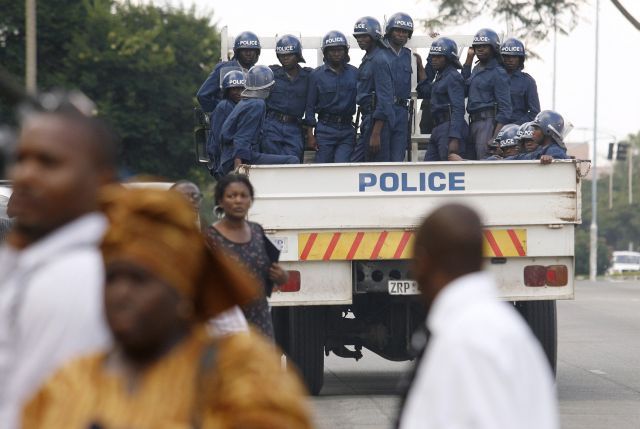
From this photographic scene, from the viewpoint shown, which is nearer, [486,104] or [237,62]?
[237,62]

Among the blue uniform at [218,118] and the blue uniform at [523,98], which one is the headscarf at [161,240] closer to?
the blue uniform at [218,118]

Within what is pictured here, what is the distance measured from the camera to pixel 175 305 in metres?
3.26

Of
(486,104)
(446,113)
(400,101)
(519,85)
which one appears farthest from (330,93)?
(519,85)

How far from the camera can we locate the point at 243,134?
13.3 metres

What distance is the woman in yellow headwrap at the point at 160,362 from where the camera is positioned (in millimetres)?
3119

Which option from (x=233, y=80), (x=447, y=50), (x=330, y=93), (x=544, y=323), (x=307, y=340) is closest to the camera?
(x=307, y=340)

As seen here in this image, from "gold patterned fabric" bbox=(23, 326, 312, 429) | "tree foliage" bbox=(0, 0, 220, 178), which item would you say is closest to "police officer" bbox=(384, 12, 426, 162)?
"gold patterned fabric" bbox=(23, 326, 312, 429)

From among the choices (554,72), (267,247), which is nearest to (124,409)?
(267,247)

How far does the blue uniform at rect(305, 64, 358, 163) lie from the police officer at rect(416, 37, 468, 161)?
2.83 ft

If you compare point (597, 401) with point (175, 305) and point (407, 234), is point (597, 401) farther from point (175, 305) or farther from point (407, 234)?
point (175, 305)

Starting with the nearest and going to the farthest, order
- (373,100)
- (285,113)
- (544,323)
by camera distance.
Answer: (544,323) < (285,113) < (373,100)

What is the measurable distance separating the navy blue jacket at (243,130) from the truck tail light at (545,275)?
2.42 meters

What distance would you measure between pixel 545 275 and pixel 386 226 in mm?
1293

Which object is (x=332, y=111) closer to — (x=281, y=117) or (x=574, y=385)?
(x=281, y=117)
